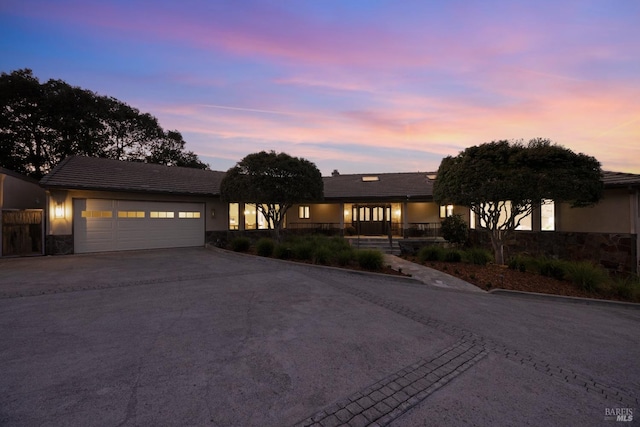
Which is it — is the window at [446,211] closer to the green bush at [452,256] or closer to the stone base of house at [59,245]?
the green bush at [452,256]

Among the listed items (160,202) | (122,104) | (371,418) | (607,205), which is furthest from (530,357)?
(122,104)

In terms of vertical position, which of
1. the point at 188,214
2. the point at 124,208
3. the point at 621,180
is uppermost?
the point at 621,180

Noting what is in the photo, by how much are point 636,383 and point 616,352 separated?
1094mm

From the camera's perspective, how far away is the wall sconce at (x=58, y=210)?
12.3 m

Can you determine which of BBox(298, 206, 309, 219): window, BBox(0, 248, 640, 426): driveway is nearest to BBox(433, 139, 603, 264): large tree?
BBox(0, 248, 640, 426): driveway

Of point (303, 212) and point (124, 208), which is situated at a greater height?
point (124, 208)

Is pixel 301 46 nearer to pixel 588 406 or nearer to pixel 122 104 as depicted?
pixel 588 406

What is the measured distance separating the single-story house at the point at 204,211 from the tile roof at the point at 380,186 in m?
0.07

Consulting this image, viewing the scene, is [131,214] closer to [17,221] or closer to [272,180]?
[17,221]

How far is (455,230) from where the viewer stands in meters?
14.7

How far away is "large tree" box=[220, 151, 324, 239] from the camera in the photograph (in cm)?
1291

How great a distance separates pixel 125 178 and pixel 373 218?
15113mm

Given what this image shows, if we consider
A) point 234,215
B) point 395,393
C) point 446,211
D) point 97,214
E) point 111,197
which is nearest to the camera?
point 395,393

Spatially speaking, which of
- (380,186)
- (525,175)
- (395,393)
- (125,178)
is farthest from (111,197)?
(525,175)
